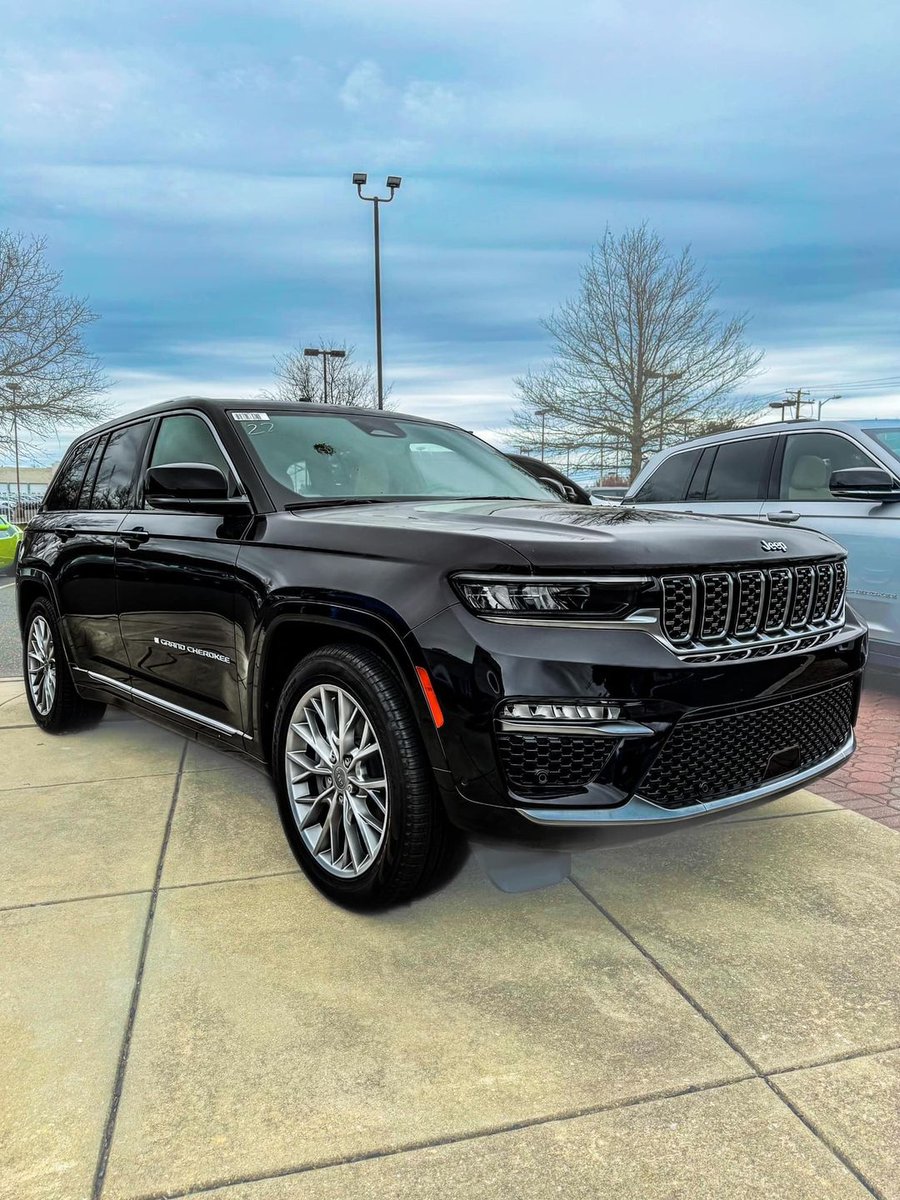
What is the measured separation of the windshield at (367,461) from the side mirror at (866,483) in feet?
7.83

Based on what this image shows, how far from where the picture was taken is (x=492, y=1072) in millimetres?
2350

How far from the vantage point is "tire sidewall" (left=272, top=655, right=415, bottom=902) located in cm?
286

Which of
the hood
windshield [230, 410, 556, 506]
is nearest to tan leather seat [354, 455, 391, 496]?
windshield [230, 410, 556, 506]

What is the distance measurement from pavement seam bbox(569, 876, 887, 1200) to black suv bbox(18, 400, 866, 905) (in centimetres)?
50

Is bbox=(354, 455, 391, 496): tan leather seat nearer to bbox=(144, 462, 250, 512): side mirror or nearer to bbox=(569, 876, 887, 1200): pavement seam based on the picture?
bbox=(144, 462, 250, 512): side mirror

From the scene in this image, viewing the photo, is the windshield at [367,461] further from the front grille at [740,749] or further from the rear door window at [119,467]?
the front grille at [740,749]

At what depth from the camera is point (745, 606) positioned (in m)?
2.89

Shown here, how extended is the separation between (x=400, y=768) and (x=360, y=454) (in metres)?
1.76

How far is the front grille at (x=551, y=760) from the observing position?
8.51 feet

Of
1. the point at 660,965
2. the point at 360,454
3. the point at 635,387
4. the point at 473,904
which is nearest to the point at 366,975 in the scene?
the point at 473,904

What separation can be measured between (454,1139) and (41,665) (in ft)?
14.6

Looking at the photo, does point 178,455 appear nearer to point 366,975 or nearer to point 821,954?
A: point 366,975

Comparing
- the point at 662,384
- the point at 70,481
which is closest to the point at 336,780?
the point at 70,481

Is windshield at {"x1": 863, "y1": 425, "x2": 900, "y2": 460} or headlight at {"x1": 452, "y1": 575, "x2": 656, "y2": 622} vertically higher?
windshield at {"x1": 863, "y1": 425, "x2": 900, "y2": 460}
